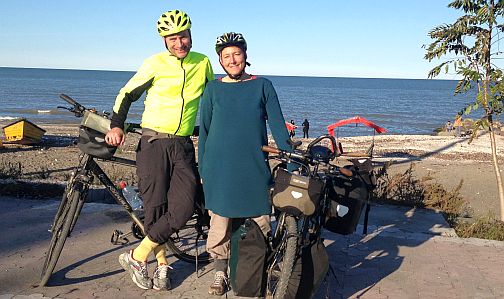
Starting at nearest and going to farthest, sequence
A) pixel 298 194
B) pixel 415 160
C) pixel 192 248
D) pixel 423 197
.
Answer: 1. pixel 298 194
2. pixel 192 248
3. pixel 423 197
4. pixel 415 160

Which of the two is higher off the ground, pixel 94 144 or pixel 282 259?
pixel 94 144

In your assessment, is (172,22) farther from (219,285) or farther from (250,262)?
(219,285)

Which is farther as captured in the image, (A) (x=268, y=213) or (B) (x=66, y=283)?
(B) (x=66, y=283)

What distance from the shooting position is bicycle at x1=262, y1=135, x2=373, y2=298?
3.66 meters

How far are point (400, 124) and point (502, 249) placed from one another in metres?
43.2

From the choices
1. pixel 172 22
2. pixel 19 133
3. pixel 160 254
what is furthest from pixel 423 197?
pixel 19 133

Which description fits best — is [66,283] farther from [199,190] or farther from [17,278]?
[199,190]

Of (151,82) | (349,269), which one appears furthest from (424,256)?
(151,82)

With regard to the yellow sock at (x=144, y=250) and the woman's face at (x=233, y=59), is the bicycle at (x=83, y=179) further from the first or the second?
the woman's face at (x=233, y=59)

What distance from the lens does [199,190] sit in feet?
15.0

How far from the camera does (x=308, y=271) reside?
12.4ft

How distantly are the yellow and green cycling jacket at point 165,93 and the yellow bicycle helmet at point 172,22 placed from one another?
9.1 inches

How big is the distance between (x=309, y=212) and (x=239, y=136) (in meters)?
0.80

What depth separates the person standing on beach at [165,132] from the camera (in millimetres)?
4270
